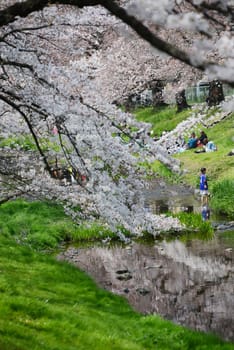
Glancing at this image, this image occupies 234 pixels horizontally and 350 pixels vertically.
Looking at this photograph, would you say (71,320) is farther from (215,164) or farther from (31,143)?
(215,164)

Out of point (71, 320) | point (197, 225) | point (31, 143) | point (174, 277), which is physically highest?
point (31, 143)

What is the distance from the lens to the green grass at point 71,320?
23.5 feet

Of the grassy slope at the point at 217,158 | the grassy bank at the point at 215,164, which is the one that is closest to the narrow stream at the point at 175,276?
the grassy bank at the point at 215,164

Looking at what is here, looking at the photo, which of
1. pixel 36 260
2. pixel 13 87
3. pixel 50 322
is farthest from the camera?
pixel 36 260

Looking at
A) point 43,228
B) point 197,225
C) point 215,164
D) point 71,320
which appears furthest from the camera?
point 215,164

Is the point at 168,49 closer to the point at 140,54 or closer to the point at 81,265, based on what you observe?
the point at 81,265

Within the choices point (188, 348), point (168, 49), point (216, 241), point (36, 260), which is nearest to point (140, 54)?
point (216, 241)

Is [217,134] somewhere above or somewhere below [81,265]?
above

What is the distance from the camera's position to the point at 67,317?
26.9 feet

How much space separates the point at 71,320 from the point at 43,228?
7.99m

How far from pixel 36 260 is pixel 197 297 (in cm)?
359

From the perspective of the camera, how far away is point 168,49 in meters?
3.80

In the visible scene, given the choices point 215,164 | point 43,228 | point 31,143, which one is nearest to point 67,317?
point 31,143

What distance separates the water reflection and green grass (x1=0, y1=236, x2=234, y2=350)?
895 mm
